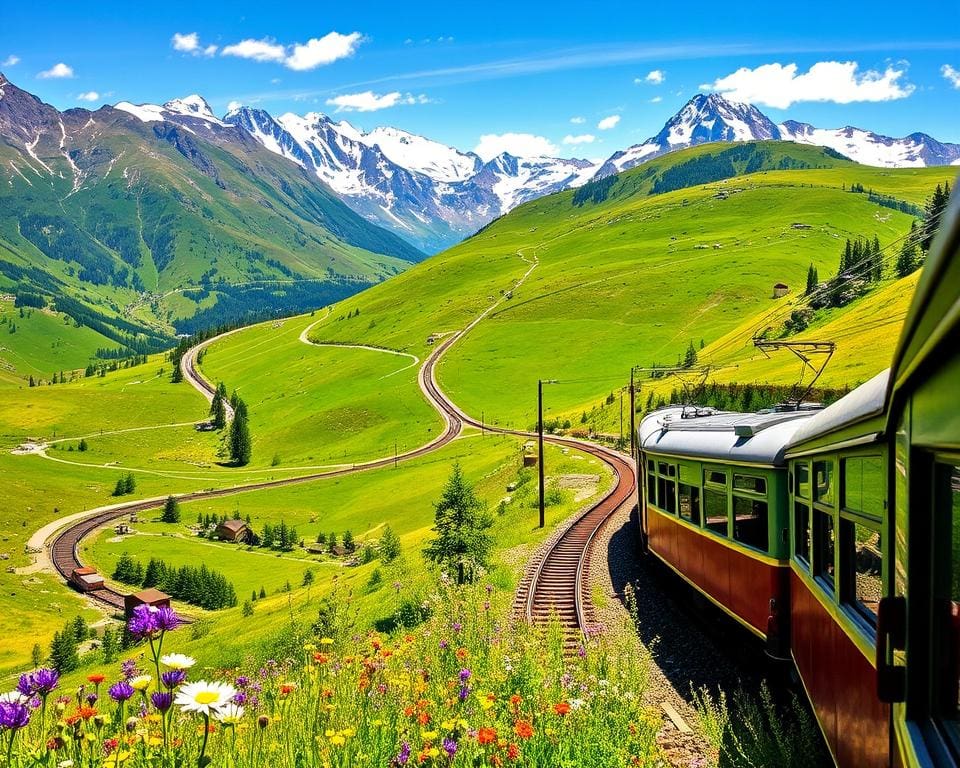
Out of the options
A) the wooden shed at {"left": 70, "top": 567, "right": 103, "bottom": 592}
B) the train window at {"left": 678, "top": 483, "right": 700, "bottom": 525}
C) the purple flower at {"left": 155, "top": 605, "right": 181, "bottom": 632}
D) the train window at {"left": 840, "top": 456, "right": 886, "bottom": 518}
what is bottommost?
the wooden shed at {"left": 70, "top": 567, "right": 103, "bottom": 592}

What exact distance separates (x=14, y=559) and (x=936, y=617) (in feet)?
339

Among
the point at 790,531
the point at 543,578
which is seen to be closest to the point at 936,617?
the point at 790,531

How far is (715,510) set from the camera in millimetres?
14188

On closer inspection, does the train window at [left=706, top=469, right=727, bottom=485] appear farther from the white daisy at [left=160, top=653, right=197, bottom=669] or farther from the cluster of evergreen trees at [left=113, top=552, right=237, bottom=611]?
the cluster of evergreen trees at [left=113, top=552, right=237, bottom=611]

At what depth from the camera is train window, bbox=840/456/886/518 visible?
4.96 m

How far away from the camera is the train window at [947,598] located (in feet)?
11.0

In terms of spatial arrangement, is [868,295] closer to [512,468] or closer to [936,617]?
[512,468]

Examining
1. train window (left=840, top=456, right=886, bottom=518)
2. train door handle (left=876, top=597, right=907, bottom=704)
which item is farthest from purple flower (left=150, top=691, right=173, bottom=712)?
train window (left=840, top=456, right=886, bottom=518)

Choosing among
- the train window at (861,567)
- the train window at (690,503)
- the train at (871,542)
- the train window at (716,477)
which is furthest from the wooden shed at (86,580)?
the train window at (861,567)

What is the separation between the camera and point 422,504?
73438 millimetres

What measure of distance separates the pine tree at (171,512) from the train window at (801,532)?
106 metres

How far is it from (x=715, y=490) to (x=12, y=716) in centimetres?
1286

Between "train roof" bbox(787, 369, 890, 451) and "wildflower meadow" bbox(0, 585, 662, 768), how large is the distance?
10.5ft

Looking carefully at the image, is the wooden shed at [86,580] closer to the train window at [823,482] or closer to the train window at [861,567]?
the train window at [823,482]
